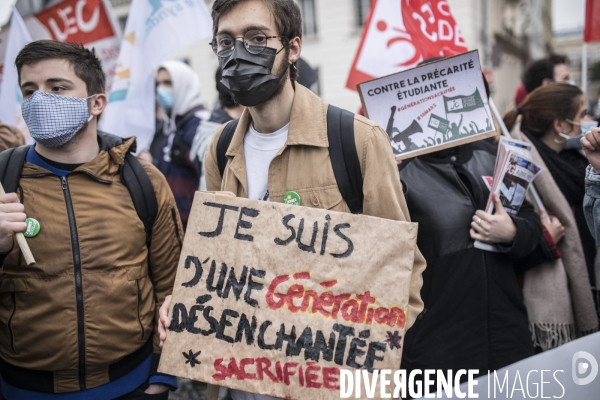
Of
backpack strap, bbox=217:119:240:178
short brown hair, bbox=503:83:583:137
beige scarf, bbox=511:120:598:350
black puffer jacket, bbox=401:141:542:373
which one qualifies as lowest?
beige scarf, bbox=511:120:598:350

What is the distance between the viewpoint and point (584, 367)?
200 centimetres

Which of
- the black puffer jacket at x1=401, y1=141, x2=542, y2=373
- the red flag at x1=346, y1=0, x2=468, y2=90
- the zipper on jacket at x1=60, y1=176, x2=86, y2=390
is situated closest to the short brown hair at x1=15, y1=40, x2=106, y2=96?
the zipper on jacket at x1=60, y1=176, x2=86, y2=390

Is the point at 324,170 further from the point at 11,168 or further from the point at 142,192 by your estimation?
the point at 11,168

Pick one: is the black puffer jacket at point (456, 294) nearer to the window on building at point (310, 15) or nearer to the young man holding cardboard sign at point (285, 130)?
the young man holding cardboard sign at point (285, 130)

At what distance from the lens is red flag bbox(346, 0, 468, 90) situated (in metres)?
3.79

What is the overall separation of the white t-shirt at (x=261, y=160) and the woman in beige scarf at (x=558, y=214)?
1746 mm

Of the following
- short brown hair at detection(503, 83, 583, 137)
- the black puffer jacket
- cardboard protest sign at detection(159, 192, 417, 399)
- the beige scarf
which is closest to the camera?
cardboard protest sign at detection(159, 192, 417, 399)

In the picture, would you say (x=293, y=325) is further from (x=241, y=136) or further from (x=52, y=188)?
(x=52, y=188)

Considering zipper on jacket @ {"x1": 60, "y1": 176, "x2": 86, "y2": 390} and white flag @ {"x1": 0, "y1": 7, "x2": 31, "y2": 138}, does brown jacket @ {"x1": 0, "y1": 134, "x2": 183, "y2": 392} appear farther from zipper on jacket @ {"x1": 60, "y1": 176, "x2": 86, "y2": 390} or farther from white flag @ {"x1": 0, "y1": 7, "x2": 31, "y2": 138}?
white flag @ {"x1": 0, "y1": 7, "x2": 31, "y2": 138}

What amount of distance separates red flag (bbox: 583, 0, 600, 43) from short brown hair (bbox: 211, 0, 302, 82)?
2942 mm

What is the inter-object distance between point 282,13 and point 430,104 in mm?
1016

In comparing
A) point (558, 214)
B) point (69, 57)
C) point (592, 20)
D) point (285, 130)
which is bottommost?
point (558, 214)

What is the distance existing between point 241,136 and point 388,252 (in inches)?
30.1

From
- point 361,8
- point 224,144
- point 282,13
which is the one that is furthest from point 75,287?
point 361,8
